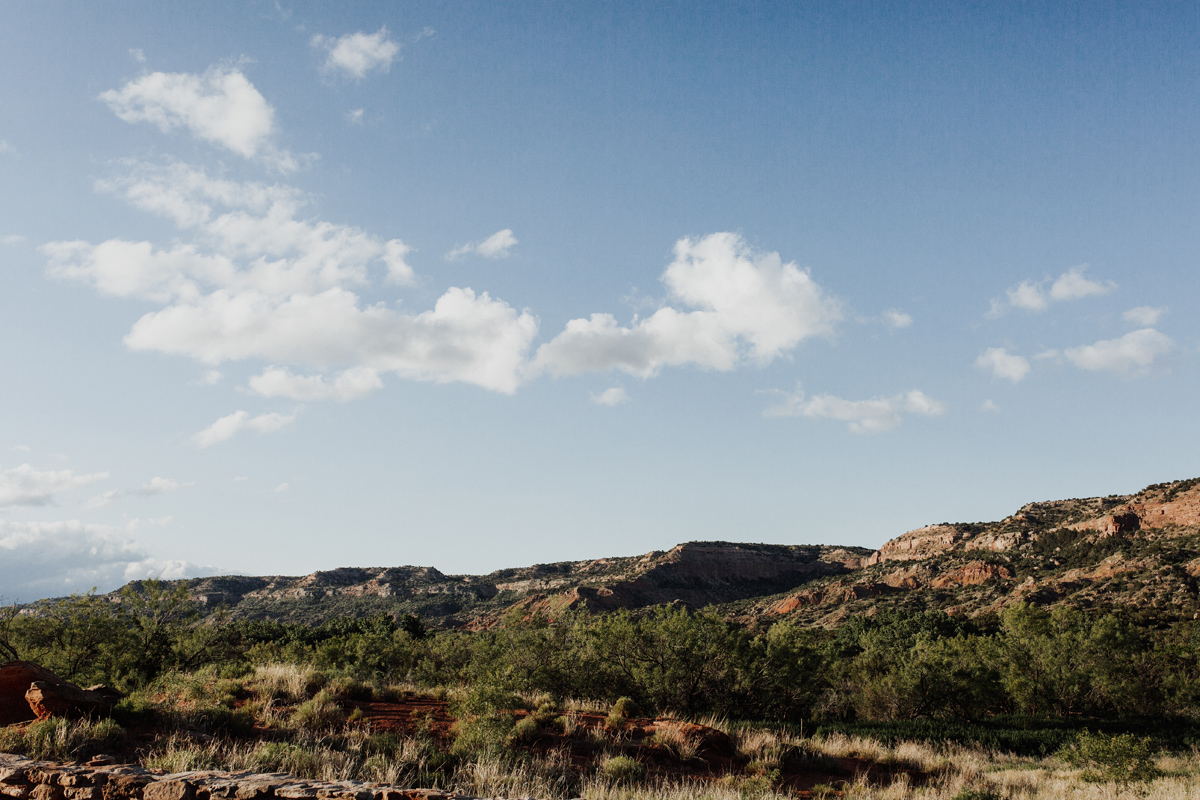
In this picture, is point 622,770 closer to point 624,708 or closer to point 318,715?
point 624,708

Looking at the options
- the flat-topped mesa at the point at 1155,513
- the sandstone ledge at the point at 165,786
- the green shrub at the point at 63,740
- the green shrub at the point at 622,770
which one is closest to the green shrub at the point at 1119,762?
the green shrub at the point at 622,770

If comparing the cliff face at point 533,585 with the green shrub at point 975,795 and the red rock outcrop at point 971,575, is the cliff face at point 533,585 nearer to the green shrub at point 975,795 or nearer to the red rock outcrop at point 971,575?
the red rock outcrop at point 971,575

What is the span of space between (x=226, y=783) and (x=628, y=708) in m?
11.2

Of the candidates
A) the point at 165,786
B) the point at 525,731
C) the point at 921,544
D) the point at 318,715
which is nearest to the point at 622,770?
the point at 525,731

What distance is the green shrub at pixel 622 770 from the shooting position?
35.8 ft

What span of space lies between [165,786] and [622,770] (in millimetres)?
7150

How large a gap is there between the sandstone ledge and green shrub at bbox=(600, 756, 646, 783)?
424 cm

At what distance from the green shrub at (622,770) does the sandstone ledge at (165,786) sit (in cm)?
424

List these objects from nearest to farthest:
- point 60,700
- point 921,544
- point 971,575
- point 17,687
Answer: point 60,700 < point 17,687 < point 971,575 < point 921,544

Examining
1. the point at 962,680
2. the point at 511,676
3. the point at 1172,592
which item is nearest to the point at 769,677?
the point at 511,676

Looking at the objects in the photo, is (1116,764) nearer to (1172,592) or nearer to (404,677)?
(404,677)

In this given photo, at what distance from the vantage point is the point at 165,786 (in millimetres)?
7594

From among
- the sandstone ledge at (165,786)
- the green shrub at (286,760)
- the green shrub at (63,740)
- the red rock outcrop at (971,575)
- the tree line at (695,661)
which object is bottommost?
the red rock outcrop at (971,575)

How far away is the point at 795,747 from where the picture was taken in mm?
14547
